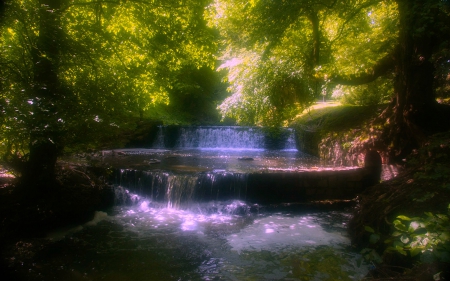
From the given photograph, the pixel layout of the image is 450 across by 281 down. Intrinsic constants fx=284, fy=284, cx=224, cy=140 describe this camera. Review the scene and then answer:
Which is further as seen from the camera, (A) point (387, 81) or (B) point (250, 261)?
(A) point (387, 81)

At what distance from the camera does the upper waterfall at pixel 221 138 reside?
50.6 ft

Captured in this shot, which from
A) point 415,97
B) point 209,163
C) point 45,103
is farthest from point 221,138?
point 45,103

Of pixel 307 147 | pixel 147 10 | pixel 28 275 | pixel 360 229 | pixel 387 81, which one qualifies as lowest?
pixel 28 275

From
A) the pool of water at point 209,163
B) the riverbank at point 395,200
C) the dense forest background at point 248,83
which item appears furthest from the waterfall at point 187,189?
the riverbank at point 395,200

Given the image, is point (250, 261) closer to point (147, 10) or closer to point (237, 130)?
point (147, 10)

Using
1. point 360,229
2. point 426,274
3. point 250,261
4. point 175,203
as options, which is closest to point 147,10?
point 175,203

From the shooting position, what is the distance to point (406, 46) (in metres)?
7.67

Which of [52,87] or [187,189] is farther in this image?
[187,189]

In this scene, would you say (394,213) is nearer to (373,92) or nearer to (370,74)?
(370,74)

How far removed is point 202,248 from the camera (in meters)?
5.49

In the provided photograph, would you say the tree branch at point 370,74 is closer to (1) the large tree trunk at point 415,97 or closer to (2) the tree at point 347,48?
(2) the tree at point 347,48

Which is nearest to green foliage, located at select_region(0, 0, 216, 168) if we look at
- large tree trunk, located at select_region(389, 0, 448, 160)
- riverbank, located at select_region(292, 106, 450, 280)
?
riverbank, located at select_region(292, 106, 450, 280)

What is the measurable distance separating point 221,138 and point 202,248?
1089 centimetres

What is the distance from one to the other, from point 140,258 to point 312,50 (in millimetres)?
7994
